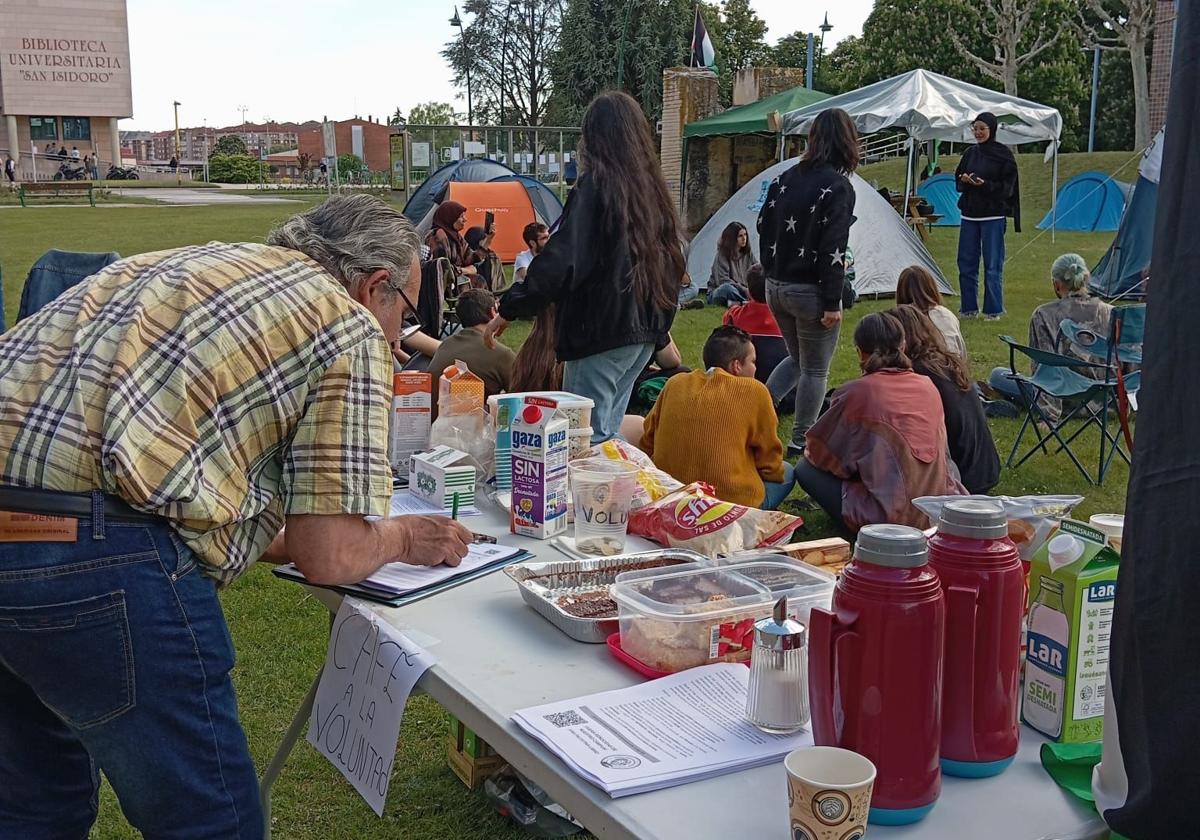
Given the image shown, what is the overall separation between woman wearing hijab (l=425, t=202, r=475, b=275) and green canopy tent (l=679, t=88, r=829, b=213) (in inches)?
175

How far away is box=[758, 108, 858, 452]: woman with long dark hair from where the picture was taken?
5.46m

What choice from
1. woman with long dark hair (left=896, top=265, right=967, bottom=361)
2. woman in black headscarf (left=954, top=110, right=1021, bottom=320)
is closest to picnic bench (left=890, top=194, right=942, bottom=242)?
woman in black headscarf (left=954, top=110, right=1021, bottom=320)

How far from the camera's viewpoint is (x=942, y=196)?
67.1ft

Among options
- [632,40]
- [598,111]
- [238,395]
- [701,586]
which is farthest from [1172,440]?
[632,40]

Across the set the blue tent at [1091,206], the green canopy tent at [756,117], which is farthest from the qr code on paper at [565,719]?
the blue tent at [1091,206]

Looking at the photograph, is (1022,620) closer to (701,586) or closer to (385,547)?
(701,586)

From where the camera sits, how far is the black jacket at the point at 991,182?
10.1 metres

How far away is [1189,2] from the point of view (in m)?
1.10

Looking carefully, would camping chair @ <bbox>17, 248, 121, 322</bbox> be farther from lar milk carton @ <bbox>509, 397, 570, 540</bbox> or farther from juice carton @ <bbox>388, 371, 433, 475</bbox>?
lar milk carton @ <bbox>509, 397, 570, 540</bbox>

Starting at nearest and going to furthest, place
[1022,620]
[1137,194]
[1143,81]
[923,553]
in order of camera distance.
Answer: [923,553], [1022,620], [1137,194], [1143,81]

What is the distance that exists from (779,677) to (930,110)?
1130 centimetres

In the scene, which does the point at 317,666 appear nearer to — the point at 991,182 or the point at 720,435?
the point at 720,435

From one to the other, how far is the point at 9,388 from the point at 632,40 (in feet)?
143

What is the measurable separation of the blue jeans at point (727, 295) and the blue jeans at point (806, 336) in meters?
4.86
